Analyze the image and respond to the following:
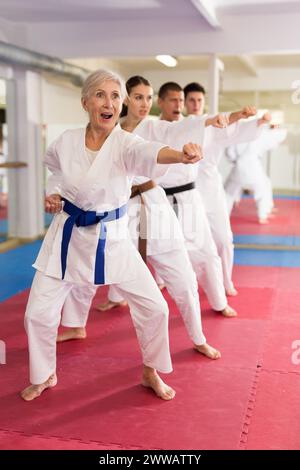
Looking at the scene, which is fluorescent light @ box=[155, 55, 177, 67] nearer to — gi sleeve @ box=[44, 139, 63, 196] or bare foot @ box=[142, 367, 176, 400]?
gi sleeve @ box=[44, 139, 63, 196]

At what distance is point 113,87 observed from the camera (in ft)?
7.77

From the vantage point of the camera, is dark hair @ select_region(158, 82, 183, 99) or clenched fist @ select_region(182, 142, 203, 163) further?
dark hair @ select_region(158, 82, 183, 99)

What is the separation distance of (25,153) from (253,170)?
8.75 ft

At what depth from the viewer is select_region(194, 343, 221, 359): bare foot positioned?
3.05 meters

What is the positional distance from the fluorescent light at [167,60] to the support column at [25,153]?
142 centimetres

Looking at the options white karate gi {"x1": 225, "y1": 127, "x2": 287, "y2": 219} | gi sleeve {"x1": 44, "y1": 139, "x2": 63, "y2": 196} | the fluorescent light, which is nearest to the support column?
the fluorescent light

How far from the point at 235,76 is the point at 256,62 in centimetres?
41

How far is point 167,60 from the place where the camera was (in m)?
6.29

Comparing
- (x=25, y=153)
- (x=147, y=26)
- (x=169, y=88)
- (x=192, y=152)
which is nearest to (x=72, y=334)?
(x=169, y=88)

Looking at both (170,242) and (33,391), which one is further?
(170,242)

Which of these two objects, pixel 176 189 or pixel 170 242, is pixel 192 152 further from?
pixel 176 189

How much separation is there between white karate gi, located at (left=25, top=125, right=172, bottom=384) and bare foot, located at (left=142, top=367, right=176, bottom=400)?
0.07 metres

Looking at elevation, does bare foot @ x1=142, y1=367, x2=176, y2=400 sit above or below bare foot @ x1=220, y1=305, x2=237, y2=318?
below
